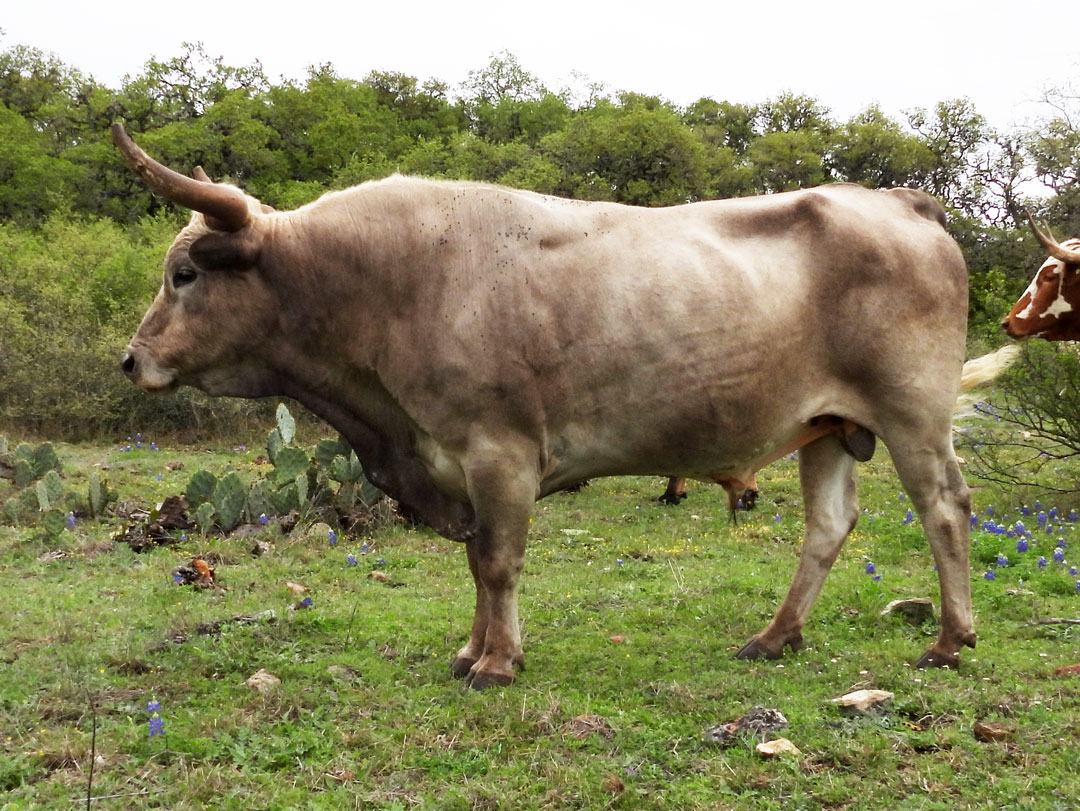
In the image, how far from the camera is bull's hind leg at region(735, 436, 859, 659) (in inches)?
213

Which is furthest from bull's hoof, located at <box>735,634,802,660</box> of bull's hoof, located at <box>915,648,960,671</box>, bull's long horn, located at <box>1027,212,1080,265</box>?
bull's long horn, located at <box>1027,212,1080,265</box>

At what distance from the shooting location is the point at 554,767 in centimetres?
384

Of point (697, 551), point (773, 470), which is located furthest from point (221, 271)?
point (773, 470)

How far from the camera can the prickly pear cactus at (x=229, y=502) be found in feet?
27.7

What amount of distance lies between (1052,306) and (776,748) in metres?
3.93

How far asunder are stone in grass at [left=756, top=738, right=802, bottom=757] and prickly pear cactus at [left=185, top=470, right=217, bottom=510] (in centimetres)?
600

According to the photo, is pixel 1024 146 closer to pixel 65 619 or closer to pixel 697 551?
pixel 697 551

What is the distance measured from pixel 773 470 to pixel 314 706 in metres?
9.20

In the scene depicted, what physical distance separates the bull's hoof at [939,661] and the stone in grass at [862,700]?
0.58 m

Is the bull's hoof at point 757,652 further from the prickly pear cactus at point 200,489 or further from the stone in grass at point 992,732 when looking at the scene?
the prickly pear cactus at point 200,489

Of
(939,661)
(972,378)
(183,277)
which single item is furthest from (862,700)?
(972,378)

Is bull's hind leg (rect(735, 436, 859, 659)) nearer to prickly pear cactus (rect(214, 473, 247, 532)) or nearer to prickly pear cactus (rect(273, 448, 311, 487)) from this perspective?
prickly pear cactus (rect(214, 473, 247, 532))

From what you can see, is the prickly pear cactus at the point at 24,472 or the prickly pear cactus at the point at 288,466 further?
the prickly pear cactus at the point at 24,472

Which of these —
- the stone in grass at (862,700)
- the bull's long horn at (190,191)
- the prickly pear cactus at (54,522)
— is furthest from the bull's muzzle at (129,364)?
the prickly pear cactus at (54,522)
